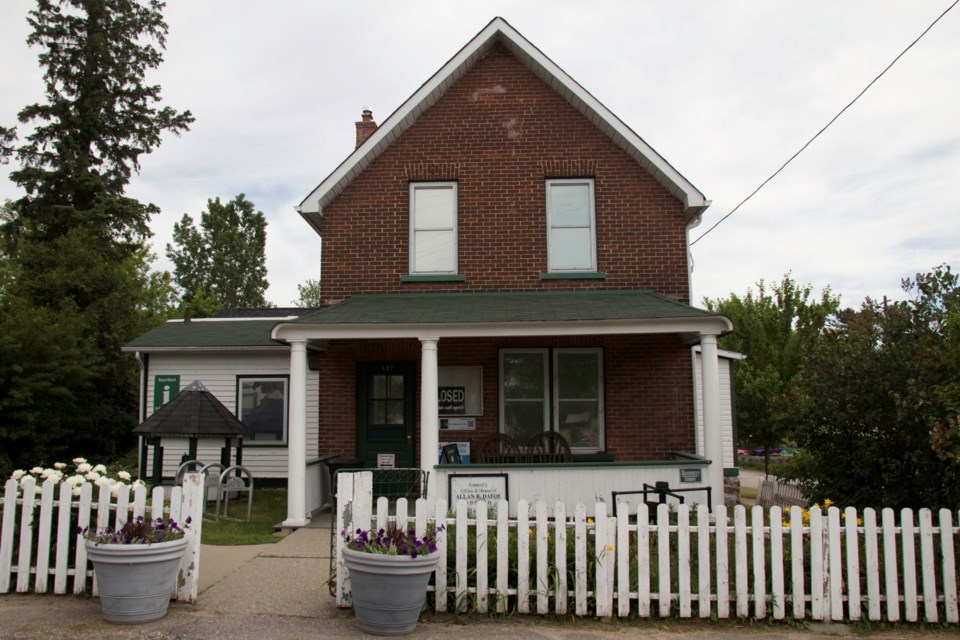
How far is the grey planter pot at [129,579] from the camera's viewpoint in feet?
19.3

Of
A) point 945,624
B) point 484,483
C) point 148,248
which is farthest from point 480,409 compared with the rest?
point 148,248

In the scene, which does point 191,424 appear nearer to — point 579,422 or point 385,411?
point 385,411

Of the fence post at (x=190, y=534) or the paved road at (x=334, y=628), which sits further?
the fence post at (x=190, y=534)

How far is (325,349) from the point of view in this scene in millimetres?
12617

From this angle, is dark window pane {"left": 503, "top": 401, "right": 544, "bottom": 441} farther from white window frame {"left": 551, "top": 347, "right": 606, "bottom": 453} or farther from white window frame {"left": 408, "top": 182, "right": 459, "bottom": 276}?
white window frame {"left": 408, "top": 182, "right": 459, "bottom": 276}

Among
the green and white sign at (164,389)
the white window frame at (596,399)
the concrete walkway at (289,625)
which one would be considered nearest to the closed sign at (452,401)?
the white window frame at (596,399)

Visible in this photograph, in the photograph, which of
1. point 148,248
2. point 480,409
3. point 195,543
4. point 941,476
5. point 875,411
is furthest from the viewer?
point 148,248

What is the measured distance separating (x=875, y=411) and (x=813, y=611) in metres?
2.82

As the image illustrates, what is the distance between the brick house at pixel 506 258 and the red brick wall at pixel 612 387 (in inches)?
0.9

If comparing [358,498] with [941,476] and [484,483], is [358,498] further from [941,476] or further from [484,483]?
[941,476]

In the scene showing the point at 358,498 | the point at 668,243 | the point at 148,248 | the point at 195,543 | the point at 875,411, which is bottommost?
the point at 195,543

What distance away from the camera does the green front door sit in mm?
12641

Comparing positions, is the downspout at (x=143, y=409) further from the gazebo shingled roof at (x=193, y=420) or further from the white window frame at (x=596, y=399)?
the white window frame at (x=596, y=399)

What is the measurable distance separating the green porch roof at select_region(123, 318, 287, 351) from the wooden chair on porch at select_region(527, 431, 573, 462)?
549 centimetres
